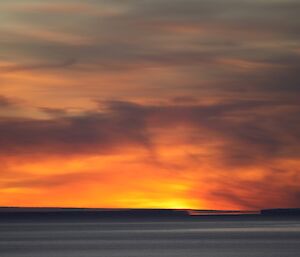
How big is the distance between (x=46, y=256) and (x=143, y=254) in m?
8.98

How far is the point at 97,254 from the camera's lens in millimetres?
93062

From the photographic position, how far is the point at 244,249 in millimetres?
101875

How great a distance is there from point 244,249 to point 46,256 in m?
20.9

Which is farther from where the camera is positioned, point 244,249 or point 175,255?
point 244,249

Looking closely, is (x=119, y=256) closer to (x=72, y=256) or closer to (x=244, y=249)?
(x=72, y=256)

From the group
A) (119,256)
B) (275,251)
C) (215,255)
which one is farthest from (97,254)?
(275,251)

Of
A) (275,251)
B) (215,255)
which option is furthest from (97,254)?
(275,251)


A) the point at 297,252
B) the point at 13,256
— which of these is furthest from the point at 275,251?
the point at 13,256

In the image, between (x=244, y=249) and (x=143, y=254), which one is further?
(x=244, y=249)

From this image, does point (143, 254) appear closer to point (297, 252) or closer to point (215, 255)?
point (215, 255)

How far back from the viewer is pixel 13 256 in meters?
92.1

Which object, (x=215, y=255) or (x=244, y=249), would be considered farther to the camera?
(x=244, y=249)

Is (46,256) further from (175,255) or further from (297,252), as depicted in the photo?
(297,252)

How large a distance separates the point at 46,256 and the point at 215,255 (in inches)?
589
